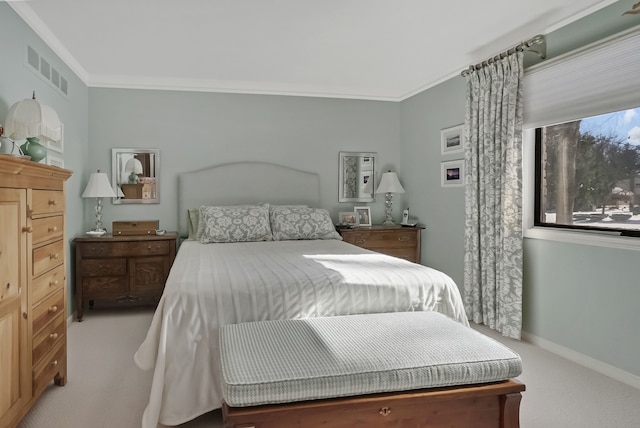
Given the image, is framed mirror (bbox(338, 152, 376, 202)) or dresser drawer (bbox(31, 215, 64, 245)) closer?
dresser drawer (bbox(31, 215, 64, 245))

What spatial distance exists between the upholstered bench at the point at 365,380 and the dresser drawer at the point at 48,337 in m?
1.02

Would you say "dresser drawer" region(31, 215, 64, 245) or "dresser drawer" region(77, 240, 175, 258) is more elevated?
"dresser drawer" region(31, 215, 64, 245)

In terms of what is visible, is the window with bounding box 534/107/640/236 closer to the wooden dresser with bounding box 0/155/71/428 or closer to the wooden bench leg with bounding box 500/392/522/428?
the wooden bench leg with bounding box 500/392/522/428

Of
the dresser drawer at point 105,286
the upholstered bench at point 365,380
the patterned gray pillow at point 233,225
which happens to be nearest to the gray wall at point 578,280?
the upholstered bench at point 365,380

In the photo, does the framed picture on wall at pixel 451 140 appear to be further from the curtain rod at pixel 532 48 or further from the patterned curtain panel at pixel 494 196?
the curtain rod at pixel 532 48

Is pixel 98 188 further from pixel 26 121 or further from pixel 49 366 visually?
pixel 49 366

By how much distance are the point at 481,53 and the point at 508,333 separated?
2.44 metres

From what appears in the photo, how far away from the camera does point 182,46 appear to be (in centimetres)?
380

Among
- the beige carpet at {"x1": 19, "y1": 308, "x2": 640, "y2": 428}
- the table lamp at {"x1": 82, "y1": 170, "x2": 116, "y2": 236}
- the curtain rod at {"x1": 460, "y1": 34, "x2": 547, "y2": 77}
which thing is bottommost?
the beige carpet at {"x1": 19, "y1": 308, "x2": 640, "y2": 428}

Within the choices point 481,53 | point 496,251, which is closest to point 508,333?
point 496,251

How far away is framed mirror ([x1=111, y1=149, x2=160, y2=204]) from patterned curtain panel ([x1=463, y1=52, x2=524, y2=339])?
3.23 meters

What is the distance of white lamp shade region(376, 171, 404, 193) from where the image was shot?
17.0ft

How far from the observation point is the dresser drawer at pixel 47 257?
2221mm

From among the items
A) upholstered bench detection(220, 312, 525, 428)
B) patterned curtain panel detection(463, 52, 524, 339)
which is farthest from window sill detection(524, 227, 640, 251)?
upholstered bench detection(220, 312, 525, 428)
